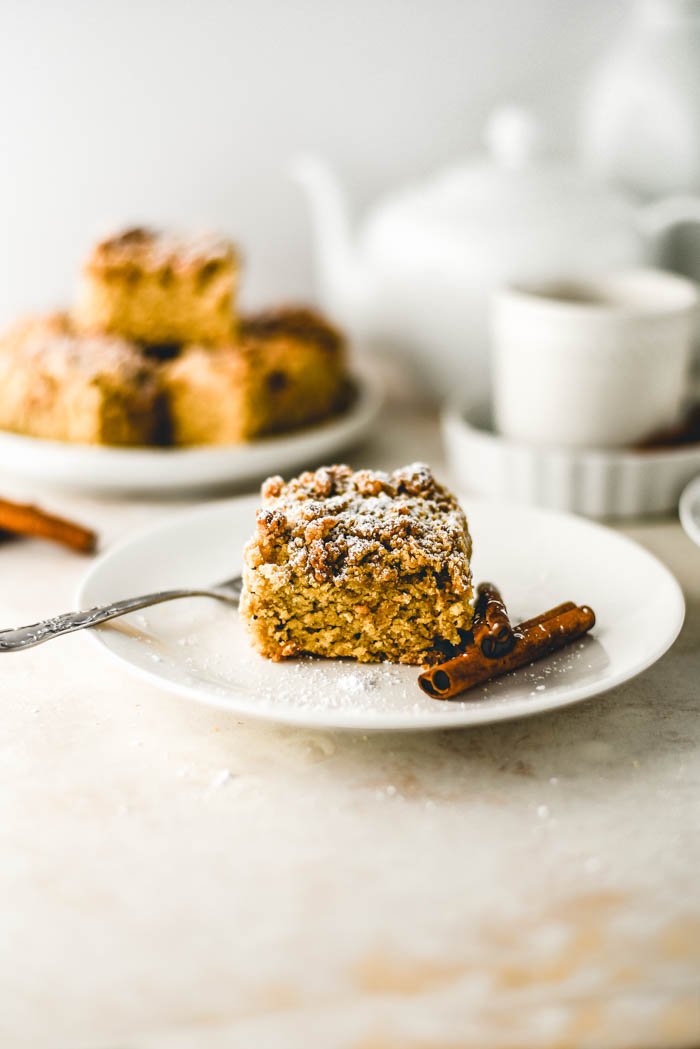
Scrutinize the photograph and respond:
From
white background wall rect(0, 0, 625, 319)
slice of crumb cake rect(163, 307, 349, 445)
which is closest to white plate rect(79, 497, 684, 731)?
slice of crumb cake rect(163, 307, 349, 445)

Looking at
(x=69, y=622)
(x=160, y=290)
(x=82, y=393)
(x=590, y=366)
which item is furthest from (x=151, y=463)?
(x=590, y=366)

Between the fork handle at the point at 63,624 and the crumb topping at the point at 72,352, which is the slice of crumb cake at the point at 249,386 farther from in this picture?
the fork handle at the point at 63,624

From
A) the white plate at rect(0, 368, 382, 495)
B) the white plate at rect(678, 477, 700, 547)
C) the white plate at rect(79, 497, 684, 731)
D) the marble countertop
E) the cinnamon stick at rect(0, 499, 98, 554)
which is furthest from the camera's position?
the white plate at rect(0, 368, 382, 495)

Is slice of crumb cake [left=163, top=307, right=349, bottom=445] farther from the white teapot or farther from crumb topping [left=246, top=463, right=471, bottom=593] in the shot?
crumb topping [left=246, top=463, right=471, bottom=593]

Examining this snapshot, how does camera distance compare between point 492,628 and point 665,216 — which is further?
point 665,216

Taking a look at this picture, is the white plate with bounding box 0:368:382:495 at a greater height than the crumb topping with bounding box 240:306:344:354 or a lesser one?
lesser

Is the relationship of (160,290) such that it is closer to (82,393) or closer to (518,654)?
(82,393)
